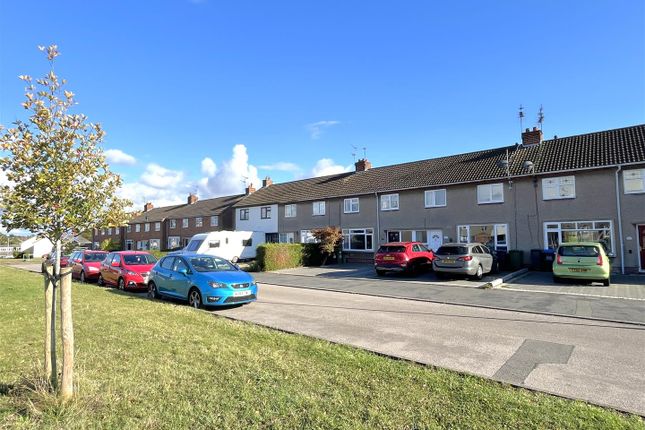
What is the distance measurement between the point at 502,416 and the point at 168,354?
4471 mm

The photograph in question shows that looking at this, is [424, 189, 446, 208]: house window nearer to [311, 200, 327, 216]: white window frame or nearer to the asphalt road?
[311, 200, 327, 216]: white window frame

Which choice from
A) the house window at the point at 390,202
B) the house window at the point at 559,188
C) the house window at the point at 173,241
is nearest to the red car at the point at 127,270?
the house window at the point at 390,202

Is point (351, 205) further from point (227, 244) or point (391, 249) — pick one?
point (391, 249)

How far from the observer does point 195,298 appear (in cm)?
1062

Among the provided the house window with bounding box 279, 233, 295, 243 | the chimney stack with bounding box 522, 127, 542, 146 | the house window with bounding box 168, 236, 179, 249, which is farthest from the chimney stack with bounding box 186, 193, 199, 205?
the chimney stack with bounding box 522, 127, 542, 146

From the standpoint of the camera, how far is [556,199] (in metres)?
20.3

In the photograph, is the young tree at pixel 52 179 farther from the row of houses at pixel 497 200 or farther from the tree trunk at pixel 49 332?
the row of houses at pixel 497 200

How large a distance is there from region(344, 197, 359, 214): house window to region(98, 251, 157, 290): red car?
1651 cm

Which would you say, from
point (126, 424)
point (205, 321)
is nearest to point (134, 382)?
point (126, 424)

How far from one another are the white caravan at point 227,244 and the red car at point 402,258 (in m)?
10.8

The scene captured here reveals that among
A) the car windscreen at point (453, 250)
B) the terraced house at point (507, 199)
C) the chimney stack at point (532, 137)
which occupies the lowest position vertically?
the car windscreen at point (453, 250)

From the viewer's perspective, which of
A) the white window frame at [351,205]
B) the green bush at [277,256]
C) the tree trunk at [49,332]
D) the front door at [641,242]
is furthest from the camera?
the white window frame at [351,205]

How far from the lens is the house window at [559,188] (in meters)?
20.0

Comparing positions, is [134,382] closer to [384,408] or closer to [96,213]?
[96,213]
